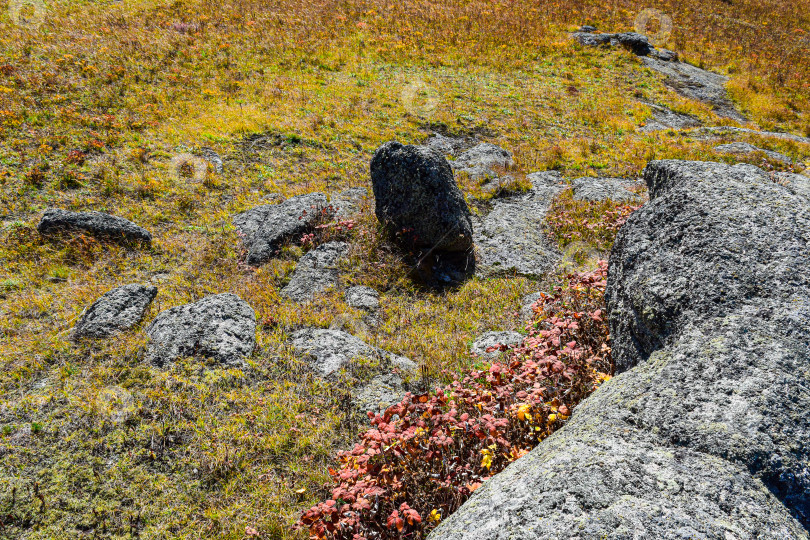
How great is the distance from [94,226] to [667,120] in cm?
2260

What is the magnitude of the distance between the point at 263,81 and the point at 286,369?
56.8ft

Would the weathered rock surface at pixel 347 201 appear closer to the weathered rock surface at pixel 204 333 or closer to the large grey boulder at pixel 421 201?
the large grey boulder at pixel 421 201

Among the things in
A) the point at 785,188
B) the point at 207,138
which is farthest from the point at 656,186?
the point at 207,138

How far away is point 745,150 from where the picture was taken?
1667 cm

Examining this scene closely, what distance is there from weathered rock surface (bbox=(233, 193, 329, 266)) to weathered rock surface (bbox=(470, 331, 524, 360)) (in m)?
5.40

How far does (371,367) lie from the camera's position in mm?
7805

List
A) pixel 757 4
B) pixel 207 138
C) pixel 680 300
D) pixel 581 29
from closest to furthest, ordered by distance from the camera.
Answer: pixel 680 300
pixel 207 138
pixel 581 29
pixel 757 4

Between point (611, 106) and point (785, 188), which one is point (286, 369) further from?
point (611, 106)

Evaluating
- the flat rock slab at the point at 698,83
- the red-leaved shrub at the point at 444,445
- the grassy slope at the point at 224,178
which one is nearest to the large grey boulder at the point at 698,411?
the red-leaved shrub at the point at 444,445

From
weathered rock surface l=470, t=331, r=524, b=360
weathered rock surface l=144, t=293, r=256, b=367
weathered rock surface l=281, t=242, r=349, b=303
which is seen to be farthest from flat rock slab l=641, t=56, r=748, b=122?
weathered rock surface l=144, t=293, r=256, b=367

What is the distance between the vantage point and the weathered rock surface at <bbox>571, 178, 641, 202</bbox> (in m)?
13.5

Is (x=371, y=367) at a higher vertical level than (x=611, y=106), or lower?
lower

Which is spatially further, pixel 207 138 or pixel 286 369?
pixel 207 138

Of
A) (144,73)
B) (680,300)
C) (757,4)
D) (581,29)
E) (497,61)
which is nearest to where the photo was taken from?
(680,300)
